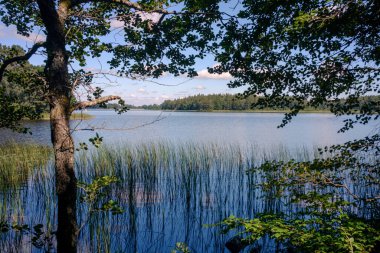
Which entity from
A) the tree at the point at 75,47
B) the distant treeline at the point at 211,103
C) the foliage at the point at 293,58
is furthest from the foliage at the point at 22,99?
the distant treeline at the point at 211,103

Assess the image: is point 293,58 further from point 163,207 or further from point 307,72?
point 163,207

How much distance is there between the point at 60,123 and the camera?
396 centimetres

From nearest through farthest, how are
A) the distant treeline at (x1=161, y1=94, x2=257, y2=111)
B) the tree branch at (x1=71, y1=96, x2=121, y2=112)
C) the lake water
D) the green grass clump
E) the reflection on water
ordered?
the tree branch at (x1=71, y1=96, x2=121, y2=112), the reflection on water, the green grass clump, the lake water, the distant treeline at (x1=161, y1=94, x2=257, y2=111)

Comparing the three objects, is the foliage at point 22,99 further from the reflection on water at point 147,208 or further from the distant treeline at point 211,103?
the distant treeline at point 211,103

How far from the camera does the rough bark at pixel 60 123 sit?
3945 millimetres

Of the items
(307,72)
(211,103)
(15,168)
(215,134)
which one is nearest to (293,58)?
(307,72)

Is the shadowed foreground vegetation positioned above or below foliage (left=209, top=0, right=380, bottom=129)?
below

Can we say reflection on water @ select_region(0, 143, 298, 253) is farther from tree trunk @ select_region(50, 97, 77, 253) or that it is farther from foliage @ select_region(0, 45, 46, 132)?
foliage @ select_region(0, 45, 46, 132)

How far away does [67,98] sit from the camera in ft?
13.3

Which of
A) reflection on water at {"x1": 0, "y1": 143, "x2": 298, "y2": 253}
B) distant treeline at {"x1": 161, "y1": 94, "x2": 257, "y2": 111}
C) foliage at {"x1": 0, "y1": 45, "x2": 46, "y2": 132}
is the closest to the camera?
foliage at {"x1": 0, "y1": 45, "x2": 46, "y2": 132}

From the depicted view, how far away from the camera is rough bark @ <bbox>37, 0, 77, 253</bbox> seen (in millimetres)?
3945

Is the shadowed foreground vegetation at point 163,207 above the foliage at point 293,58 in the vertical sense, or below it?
below

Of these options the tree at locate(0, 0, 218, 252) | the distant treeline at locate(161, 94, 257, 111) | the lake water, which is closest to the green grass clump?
the lake water

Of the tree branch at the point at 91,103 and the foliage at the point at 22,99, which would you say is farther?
the tree branch at the point at 91,103
